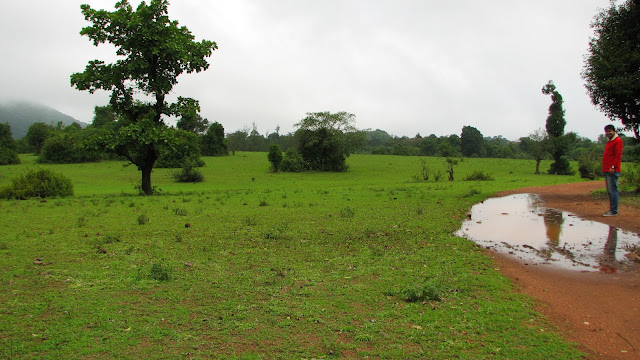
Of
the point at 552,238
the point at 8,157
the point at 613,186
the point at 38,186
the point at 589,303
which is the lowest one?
the point at 38,186

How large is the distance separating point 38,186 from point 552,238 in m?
24.8

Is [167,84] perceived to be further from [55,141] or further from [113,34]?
[55,141]

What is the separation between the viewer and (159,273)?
20.3 ft

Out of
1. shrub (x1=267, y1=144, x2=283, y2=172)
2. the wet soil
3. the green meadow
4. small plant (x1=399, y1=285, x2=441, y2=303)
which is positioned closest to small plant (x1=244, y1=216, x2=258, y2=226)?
the green meadow

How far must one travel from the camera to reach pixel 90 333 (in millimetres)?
4270

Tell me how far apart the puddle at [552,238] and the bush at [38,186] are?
73.9ft

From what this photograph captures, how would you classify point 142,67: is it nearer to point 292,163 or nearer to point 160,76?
point 160,76

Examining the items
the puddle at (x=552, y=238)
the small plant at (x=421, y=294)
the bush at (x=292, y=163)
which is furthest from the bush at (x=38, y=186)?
the bush at (x=292, y=163)

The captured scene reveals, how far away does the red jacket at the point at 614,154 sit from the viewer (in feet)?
33.2

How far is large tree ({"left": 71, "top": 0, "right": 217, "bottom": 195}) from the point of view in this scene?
20625 mm

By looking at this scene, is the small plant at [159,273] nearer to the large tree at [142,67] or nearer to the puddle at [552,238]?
the puddle at [552,238]

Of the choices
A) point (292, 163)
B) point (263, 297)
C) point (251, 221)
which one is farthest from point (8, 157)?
point (263, 297)

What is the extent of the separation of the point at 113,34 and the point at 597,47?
2232 cm

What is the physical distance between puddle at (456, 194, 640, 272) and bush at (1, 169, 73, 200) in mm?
22533
